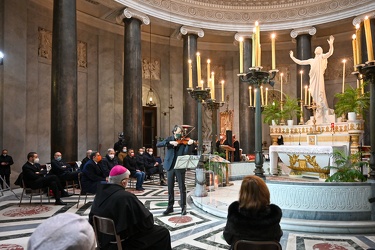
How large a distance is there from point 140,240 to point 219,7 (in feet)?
50.9

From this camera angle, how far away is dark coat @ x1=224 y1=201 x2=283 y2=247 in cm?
244

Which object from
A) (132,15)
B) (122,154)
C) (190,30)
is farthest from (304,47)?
(122,154)

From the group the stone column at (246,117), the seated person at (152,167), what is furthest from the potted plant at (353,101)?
the stone column at (246,117)

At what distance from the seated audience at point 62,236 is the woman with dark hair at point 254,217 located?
149cm

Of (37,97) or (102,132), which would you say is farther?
(102,132)

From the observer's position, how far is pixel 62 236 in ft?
4.06

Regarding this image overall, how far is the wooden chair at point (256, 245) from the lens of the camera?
2.28 metres

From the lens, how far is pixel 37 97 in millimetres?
13234

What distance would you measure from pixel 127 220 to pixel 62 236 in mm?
1794

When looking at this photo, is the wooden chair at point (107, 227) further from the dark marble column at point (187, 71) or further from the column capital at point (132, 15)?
the dark marble column at point (187, 71)

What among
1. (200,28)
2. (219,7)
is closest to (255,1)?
(219,7)

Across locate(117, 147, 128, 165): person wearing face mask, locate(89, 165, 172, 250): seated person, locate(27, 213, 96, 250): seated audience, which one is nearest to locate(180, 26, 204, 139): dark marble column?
locate(117, 147, 128, 165): person wearing face mask

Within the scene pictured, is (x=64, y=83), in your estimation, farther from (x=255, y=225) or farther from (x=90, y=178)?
(x=255, y=225)

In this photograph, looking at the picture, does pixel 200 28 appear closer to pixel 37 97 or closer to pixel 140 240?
pixel 37 97
